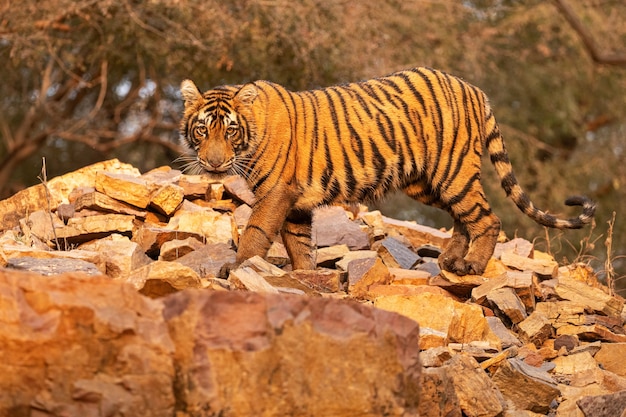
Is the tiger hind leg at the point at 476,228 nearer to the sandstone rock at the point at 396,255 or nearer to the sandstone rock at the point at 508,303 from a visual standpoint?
the sandstone rock at the point at 396,255

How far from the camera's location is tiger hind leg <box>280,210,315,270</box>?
27.1 ft

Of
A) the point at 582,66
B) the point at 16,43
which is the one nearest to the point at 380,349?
the point at 16,43

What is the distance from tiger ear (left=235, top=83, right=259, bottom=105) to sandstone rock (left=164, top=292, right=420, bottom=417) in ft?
11.6

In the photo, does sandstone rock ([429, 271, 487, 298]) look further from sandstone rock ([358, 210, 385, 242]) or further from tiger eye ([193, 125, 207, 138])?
tiger eye ([193, 125, 207, 138])

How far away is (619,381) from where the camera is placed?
6469 mm

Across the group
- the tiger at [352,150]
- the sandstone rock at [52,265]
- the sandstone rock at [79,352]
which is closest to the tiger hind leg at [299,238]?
the tiger at [352,150]

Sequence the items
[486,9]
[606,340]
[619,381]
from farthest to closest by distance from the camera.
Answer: [486,9] < [606,340] < [619,381]

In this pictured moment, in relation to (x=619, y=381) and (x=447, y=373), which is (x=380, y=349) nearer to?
(x=447, y=373)

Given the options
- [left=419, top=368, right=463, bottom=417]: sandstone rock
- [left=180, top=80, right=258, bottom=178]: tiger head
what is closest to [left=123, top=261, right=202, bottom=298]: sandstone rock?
[left=419, top=368, right=463, bottom=417]: sandstone rock

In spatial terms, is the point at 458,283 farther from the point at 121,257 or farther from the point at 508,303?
the point at 121,257

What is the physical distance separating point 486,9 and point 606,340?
13.9m

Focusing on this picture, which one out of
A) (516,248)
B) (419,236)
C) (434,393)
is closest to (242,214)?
(419,236)

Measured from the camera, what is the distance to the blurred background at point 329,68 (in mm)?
14086

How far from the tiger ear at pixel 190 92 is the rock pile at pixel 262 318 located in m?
0.98
